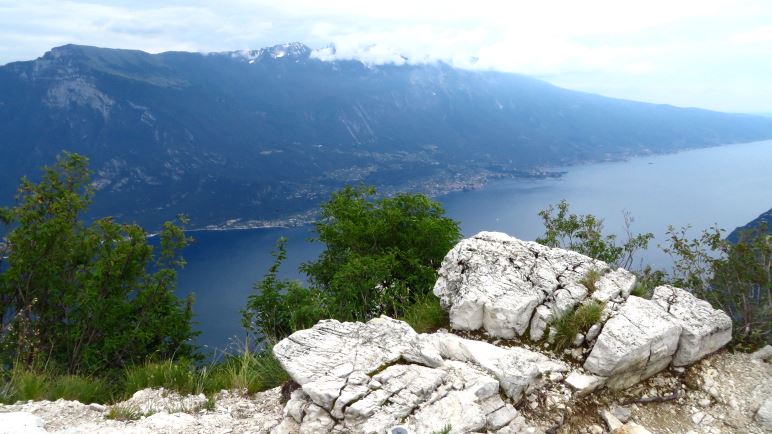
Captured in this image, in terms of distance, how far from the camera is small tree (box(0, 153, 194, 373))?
13.5 m

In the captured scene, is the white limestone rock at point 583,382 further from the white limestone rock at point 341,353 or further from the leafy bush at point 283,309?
the leafy bush at point 283,309

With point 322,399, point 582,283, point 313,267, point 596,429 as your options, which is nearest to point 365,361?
point 322,399

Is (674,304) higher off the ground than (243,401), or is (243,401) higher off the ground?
(674,304)

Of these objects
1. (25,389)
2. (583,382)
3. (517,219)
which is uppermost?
(583,382)

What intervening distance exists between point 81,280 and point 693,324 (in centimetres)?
1651

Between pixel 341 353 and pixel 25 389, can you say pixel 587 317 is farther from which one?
pixel 25 389

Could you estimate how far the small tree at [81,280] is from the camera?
13477mm

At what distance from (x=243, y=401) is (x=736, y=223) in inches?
5253

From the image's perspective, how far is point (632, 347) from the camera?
656 centimetres

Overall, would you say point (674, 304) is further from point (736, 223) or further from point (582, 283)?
point (736, 223)

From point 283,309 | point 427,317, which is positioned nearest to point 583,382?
point 427,317

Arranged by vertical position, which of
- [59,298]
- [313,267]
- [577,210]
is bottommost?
[577,210]

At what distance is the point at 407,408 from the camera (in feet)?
18.2

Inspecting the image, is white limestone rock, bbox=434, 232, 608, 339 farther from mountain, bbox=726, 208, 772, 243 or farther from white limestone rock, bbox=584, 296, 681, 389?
mountain, bbox=726, 208, 772, 243
